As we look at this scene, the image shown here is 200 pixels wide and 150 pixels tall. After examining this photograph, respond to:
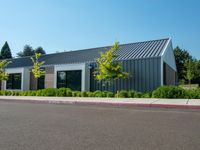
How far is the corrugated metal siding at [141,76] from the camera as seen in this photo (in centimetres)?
1875

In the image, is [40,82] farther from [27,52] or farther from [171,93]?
[27,52]

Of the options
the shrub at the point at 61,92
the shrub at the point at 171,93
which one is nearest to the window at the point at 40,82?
the shrub at the point at 61,92

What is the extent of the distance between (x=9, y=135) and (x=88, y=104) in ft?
27.7

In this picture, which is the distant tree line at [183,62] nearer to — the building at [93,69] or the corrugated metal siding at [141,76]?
the building at [93,69]

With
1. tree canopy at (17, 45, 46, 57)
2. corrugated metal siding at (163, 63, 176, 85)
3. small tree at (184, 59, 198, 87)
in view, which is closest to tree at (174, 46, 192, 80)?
small tree at (184, 59, 198, 87)

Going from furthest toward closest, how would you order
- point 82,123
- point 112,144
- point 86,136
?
1. point 82,123
2. point 86,136
3. point 112,144

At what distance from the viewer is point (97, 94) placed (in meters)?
18.6

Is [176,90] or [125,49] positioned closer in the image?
[176,90]

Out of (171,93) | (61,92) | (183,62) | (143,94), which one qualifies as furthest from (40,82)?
(183,62)

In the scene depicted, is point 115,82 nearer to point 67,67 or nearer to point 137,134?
point 67,67

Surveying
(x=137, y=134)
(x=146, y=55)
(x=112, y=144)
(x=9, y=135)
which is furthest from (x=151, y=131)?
(x=146, y=55)

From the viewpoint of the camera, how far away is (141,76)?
1939 centimetres

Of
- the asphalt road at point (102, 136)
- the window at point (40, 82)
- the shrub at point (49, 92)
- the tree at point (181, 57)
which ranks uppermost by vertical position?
the tree at point (181, 57)

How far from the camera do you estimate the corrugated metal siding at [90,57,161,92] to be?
18750 mm
